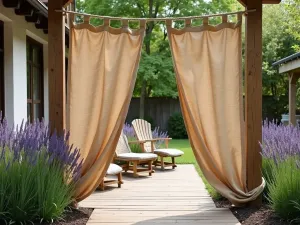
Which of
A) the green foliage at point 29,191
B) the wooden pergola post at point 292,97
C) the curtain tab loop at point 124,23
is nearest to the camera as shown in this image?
the green foliage at point 29,191

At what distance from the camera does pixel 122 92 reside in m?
5.35

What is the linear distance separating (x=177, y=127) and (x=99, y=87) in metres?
13.7

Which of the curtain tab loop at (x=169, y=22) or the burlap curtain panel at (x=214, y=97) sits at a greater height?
the curtain tab loop at (x=169, y=22)

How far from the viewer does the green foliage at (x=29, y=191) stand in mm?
4203

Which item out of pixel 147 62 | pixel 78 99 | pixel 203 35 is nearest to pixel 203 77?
pixel 203 35

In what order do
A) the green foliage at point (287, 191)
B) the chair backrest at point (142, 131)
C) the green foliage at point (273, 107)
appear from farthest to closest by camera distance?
the green foliage at point (273, 107) < the chair backrest at point (142, 131) < the green foliage at point (287, 191)

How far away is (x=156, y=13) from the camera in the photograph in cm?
2027

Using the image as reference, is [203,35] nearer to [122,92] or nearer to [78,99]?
[122,92]

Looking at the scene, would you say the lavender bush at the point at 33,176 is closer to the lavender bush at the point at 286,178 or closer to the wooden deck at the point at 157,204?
the wooden deck at the point at 157,204

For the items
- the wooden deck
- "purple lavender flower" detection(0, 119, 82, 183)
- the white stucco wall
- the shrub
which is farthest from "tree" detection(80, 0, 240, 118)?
"purple lavender flower" detection(0, 119, 82, 183)

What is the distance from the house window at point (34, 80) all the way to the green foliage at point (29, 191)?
13.9 ft

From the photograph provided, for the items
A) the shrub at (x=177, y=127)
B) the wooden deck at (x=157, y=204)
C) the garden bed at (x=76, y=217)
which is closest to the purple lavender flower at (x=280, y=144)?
the wooden deck at (x=157, y=204)

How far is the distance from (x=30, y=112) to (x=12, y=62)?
5.96 ft

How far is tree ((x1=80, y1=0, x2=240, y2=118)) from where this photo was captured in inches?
739
